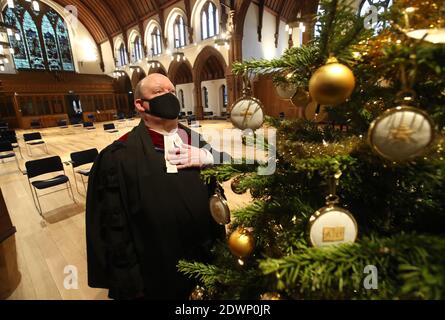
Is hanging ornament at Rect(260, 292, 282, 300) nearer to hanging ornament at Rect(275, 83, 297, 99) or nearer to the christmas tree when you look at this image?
the christmas tree

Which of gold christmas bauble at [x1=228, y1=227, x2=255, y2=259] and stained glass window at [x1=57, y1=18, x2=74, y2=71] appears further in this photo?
stained glass window at [x1=57, y1=18, x2=74, y2=71]

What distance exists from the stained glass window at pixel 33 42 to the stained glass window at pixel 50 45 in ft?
1.66

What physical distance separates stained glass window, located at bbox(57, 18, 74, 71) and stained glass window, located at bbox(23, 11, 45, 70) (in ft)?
5.16

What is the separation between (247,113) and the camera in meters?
0.81

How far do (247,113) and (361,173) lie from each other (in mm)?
412

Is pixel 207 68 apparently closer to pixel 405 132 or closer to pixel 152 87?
pixel 152 87

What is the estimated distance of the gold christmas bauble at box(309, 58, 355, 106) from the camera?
20.3 inches

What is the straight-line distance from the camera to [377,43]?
1.85ft

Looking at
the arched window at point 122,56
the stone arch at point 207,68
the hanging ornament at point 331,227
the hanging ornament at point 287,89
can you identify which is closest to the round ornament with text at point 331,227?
the hanging ornament at point 331,227

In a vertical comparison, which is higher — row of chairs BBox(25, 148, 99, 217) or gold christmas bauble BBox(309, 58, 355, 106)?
gold christmas bauble BBox(309, 58, 355, 106)

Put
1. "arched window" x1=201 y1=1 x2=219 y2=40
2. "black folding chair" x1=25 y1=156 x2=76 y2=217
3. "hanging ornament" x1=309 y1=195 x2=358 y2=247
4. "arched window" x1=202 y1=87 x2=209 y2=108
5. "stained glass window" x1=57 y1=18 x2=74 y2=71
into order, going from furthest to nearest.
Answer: "stained glass window" x1=57 y1=18 x2=74 y2=71 < "arched window" x1=202 y1=87 x2=209 y2=108 < "arched window" x1=201 y1=1 x2=219 y2=40 < "black folding chair" x1=25 y1=156 x2=76 y2=217 < "hanging ornament" x1=309 y1=195 x2=358 y2=247

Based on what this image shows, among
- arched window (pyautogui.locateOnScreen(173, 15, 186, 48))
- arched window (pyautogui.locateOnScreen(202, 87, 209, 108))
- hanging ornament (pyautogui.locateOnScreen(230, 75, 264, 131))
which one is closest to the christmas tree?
hanging ornament (pyautogui.locateOnScreen(230, 75, 264, 131))

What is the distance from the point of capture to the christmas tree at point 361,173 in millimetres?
489
